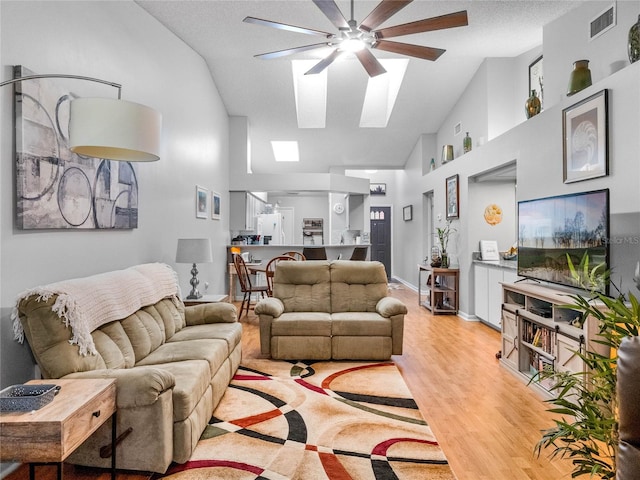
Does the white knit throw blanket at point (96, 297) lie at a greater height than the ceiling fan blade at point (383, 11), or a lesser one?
lesser

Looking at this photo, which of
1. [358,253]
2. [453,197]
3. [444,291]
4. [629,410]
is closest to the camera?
[629,410]

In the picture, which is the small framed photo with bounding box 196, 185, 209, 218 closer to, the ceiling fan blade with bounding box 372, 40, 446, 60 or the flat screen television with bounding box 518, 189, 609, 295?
the ceiling fan blade with bounding box 372, 40, 446, 60

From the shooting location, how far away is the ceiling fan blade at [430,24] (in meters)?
2.82

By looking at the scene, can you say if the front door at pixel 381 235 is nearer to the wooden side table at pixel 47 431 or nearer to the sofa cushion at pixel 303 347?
the sofa cushion at pixel 303 347

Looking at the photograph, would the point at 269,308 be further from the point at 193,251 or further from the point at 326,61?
the point at 326,61

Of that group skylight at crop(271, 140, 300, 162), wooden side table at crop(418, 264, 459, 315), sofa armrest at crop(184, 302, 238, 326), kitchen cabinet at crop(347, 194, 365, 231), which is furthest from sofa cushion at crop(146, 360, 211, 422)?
skylight at crop(271, 140, 300, 162)

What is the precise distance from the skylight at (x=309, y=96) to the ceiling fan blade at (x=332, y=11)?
3.39m

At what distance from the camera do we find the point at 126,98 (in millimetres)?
3383


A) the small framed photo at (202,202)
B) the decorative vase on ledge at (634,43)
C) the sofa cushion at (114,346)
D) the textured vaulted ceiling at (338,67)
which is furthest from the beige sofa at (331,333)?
the textured vaulted ceiling at (338,67)

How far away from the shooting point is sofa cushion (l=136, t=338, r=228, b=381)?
8.11 feet

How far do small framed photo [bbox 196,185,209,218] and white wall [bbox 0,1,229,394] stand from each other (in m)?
0.12

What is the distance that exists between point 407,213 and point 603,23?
5.94 meters

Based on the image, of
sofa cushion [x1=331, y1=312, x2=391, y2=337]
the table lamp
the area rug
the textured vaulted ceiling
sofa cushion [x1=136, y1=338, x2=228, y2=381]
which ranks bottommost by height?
the area rug

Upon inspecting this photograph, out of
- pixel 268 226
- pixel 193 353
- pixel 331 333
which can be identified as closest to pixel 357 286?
pixel 331 333
